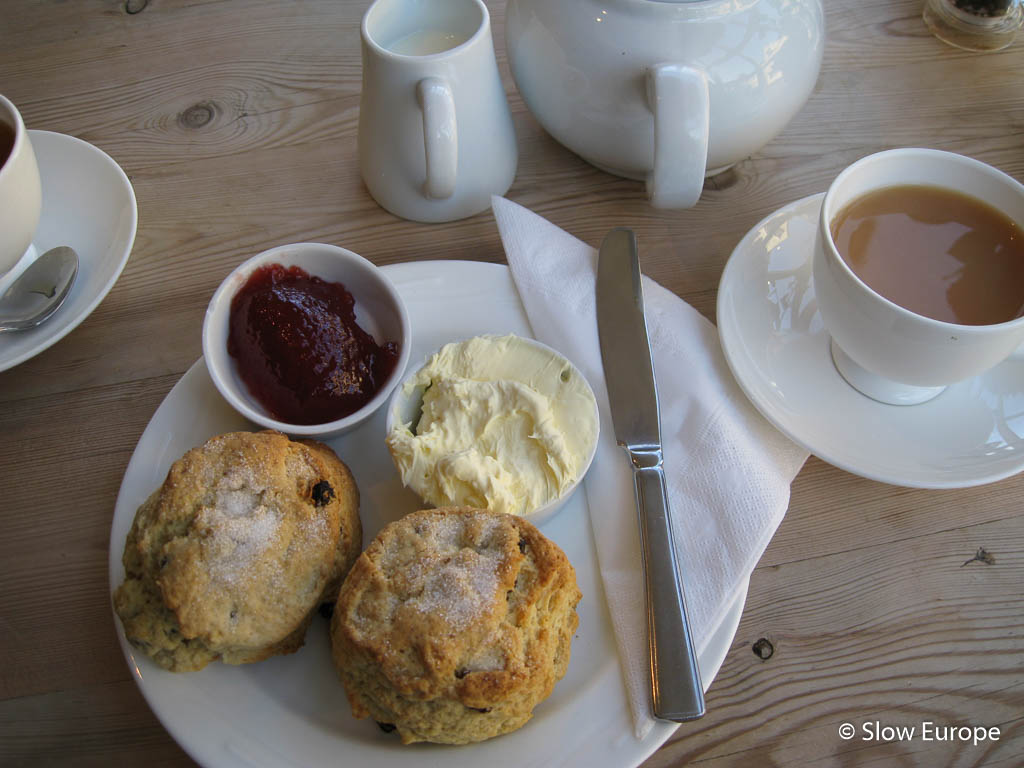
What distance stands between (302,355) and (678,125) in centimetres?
74

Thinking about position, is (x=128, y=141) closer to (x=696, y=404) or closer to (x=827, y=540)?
(x=696, y=404)

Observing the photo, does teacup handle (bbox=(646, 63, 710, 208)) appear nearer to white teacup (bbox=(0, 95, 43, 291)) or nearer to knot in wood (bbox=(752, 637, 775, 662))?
knot in wood (bbox=(752, 637, 775, 662))

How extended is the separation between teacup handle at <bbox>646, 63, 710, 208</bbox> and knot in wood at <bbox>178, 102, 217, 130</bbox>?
1.09 meters

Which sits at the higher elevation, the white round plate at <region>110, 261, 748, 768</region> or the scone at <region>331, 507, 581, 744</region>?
the scone at <region>331, 507, 581, 744</region>

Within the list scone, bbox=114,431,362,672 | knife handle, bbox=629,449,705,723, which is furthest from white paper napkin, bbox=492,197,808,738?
scone, bbox=114,431,362,672

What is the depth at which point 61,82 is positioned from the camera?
1922 millimetres

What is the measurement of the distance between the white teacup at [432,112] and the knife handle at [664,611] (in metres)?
0.69

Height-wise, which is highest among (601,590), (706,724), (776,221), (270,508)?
(776,221)

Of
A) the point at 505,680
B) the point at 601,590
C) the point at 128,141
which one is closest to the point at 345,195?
the point at 128,141

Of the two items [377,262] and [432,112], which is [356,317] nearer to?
[377,262]

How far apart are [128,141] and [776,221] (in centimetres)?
147

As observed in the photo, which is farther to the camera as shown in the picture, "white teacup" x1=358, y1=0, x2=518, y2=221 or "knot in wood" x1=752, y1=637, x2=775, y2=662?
"white teacup" x1=358, y1=0, x2=518, y2=221

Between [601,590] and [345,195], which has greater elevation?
[345,195]

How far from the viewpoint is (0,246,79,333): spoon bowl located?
4.71 ft
